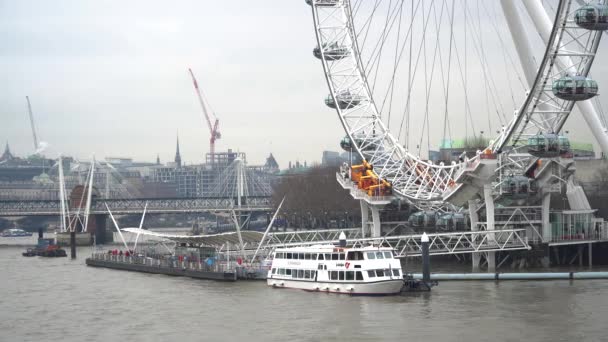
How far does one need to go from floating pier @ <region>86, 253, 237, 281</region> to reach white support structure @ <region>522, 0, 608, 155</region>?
67.9ft

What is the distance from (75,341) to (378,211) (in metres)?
34.2

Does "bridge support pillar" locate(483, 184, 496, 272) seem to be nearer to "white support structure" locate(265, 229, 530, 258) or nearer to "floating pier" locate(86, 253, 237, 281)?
"white support structure" locate(265, 229, 530, 258)

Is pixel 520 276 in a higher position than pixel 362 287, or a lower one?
higher

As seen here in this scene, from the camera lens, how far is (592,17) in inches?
2205

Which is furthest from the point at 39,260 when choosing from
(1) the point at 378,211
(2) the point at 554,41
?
(2) the point at 554,41

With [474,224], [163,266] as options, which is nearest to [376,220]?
[474,224]

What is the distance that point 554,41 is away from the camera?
57375 mm

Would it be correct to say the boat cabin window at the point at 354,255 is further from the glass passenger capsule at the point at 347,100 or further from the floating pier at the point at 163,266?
the glass passenger capsule at the point at 347,100

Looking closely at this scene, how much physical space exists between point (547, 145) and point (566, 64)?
6.02m

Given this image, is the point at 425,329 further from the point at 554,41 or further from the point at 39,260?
the point at 39,260

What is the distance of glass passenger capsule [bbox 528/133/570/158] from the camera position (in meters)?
61.5

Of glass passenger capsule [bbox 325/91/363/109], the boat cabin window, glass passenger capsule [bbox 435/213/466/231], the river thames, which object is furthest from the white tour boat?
glass passenger capsule [bbox 325/91/363/109]

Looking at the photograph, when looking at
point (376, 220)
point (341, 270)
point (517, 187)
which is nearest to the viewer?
point (341, 270)

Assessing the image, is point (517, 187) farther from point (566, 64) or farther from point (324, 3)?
point (324, 3)
